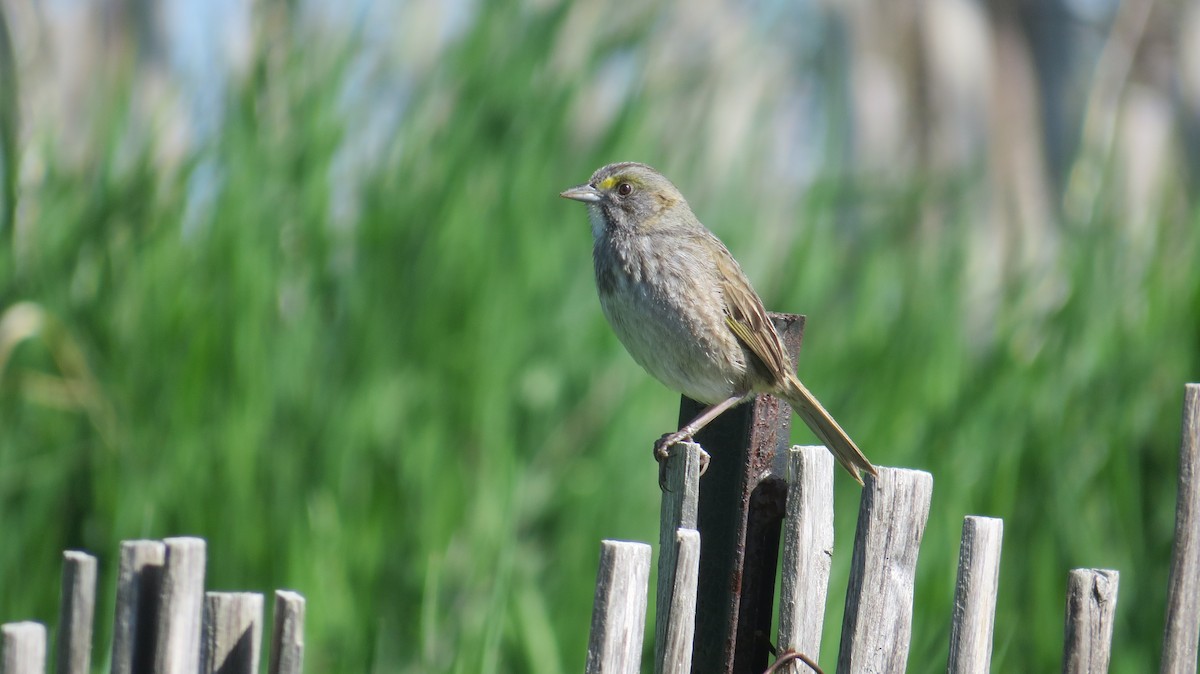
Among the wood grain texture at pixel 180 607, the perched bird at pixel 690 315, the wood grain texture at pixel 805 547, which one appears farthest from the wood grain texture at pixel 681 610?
the perched bird at pixel 690 315

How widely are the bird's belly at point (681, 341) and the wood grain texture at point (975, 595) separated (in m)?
1.21

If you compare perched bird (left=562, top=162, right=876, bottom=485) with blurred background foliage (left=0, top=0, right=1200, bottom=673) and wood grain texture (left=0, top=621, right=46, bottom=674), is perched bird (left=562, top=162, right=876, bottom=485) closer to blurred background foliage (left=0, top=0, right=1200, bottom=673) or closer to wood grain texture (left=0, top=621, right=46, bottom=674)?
blurred background foliage (left=0, top=0, right=1200, bottom=673)

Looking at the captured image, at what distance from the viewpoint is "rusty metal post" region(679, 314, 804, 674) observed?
218 cm

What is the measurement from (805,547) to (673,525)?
218 mm

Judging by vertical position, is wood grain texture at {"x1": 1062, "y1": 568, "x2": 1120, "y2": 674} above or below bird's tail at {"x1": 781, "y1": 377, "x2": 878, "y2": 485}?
below

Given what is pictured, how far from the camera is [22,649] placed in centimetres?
191

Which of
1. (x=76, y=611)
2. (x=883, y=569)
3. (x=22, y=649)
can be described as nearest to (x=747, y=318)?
(x=883, y=569)

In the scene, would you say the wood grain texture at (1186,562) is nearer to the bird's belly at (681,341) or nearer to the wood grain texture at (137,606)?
the bird's belly at (681,341)

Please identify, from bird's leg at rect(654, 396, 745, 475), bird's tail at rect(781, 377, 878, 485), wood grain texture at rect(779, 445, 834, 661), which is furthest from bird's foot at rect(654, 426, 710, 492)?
wood grain texture at rect(779, 445, 834, 661)

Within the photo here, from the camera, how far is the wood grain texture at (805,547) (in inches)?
81.0

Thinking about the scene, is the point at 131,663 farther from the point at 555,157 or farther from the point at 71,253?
the point at 555,157

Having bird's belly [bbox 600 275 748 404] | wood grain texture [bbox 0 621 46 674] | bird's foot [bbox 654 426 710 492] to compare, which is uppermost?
bird's belly [bbox 600 275 748 404]

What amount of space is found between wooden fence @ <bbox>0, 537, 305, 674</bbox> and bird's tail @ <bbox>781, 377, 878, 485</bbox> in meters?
1.07

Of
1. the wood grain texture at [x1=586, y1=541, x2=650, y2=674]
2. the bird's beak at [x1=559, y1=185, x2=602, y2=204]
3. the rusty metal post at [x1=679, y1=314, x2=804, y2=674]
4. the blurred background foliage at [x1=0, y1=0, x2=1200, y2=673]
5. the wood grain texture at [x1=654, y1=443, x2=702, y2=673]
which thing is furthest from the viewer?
the blurred background foliage at [x1=0, y1=0, x2=1200, y2=673]
